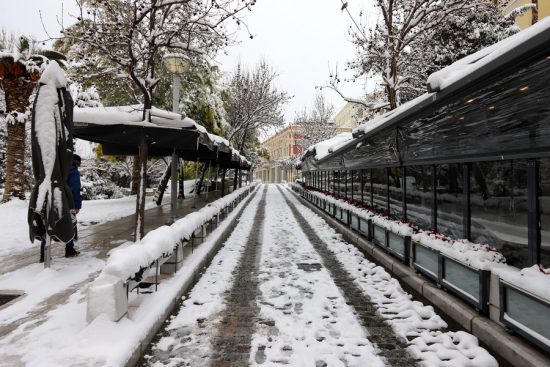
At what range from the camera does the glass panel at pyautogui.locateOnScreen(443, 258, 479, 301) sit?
3994 millimetres

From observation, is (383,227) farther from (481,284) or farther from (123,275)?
(123,275)

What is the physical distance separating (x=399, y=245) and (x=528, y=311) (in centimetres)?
339

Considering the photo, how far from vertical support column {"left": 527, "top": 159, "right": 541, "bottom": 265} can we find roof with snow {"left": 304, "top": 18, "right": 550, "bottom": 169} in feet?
0.96

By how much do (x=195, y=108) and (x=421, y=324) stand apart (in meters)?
18.7

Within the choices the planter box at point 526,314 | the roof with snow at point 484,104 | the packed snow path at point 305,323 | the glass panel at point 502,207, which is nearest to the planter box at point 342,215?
the packed snow path at point 305,323

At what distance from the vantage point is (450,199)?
18.2 ft

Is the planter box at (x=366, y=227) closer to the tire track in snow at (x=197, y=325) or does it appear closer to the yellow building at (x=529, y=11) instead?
the tire track in snow at (x=197, y=325)

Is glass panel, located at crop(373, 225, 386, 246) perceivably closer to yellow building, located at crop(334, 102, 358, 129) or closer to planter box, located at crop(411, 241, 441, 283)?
planter box, located at crop(411, 241, 441, 283)

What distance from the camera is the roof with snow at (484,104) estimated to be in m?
3.17

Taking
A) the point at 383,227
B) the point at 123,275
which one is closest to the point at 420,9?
the point at 383,227

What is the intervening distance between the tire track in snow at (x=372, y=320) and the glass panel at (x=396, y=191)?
2038 mm

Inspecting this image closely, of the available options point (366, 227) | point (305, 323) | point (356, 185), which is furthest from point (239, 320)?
point (356, 185)

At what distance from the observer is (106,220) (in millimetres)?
11492

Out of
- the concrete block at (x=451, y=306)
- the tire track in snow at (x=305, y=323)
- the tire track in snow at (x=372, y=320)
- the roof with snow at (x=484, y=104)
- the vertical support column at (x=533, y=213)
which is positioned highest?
the roof with snow at (x=484, y=104)
